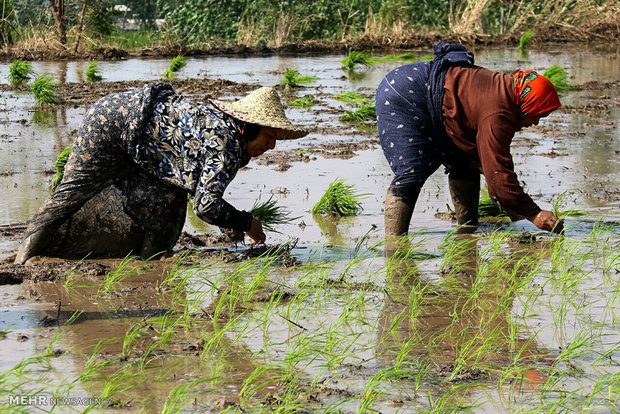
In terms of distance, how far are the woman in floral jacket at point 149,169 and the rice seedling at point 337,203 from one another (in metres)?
1.23

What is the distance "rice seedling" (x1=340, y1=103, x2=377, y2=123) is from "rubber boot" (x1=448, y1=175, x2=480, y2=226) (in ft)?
12.0

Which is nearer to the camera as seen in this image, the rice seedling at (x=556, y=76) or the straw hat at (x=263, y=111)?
the straw hat at (x=263, y=111)

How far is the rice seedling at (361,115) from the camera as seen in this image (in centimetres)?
958

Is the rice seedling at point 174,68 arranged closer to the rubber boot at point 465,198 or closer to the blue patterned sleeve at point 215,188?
the rubber boot at point 465,198

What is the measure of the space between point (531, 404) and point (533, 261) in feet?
6.02

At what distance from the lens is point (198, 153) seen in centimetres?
475

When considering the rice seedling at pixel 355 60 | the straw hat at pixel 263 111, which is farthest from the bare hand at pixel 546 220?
the rice seedling at pixel 355 60

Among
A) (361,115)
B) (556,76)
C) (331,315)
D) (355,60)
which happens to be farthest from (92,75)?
(331,315)

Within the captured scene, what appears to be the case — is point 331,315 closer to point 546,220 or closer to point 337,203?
point 546,220

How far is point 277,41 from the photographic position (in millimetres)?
17359

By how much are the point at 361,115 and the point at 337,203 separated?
3.53 m

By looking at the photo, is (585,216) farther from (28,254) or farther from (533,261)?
(28,254)

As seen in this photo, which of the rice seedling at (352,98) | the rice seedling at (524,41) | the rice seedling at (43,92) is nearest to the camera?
the rice seedling at (43,92)

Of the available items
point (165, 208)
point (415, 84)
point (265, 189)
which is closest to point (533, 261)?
point (415, 84)
